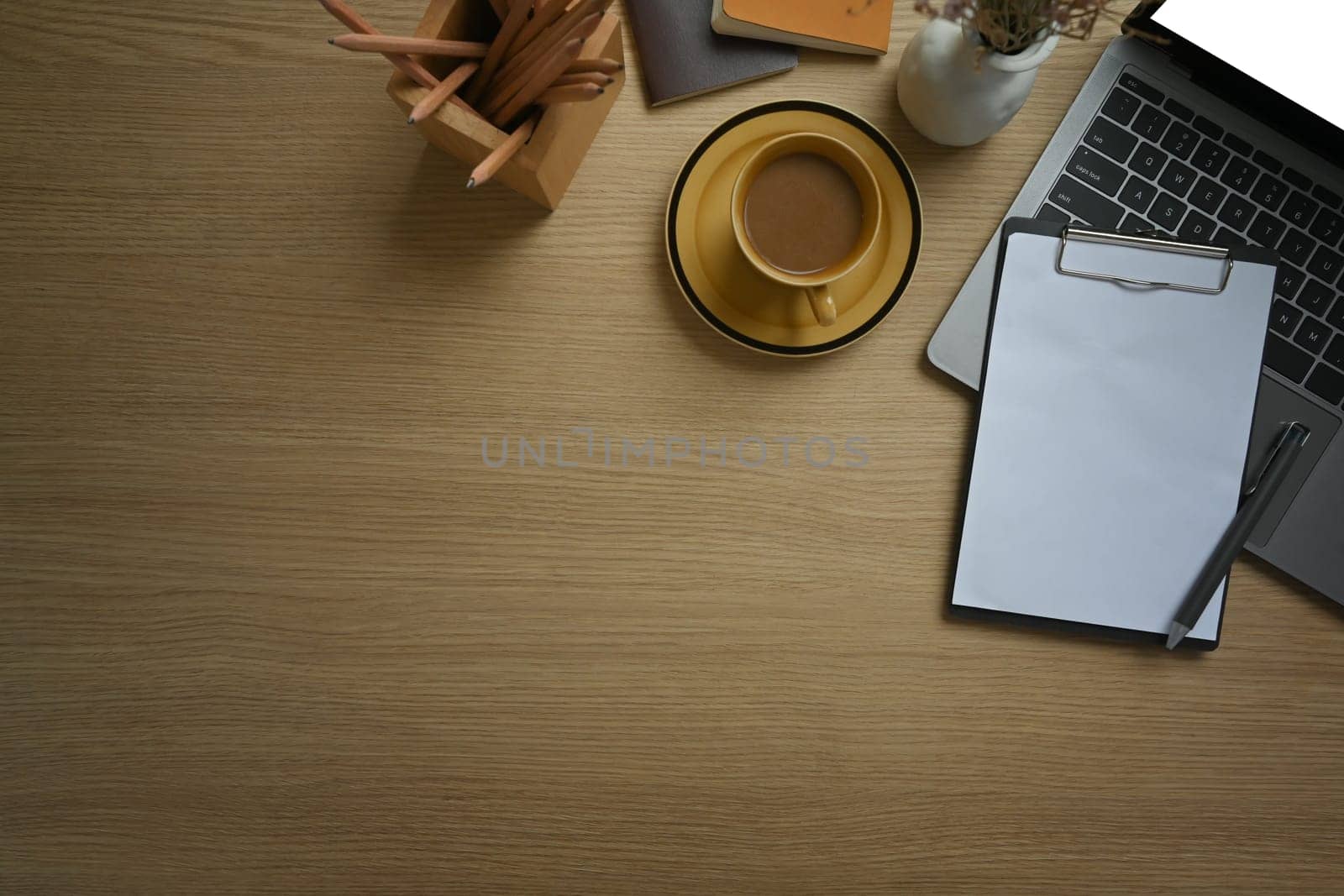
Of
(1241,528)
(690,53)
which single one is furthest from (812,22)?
(1241,528)

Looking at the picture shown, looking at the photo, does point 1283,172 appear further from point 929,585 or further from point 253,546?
point 253,546

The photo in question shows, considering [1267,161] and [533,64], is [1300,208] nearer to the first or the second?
[1267,161]

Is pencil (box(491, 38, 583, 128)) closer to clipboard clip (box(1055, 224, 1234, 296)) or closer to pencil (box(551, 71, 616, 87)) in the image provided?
pencil (box(551, 71, 616, 87))

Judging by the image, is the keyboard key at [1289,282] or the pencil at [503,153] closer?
the pencil at [503,153]

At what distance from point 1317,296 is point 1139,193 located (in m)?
0.16

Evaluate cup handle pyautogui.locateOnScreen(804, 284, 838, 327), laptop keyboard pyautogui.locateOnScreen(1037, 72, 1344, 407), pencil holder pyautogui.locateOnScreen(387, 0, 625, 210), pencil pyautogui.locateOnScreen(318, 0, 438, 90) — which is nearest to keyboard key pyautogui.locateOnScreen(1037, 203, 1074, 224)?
laptop keyboard pyautogui.locateOnScreen(1037, 72, 1344, 407)

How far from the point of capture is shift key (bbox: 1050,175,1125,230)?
0.70m

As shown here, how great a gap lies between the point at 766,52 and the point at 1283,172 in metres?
0.42

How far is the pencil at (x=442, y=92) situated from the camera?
544mm

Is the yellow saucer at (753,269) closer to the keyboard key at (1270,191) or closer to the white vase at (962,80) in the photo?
the white vase at (962,80)

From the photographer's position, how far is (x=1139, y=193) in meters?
0.69

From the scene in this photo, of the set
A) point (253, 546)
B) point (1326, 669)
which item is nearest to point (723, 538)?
point (253, 546)

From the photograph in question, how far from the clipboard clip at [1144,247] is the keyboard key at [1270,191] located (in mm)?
54

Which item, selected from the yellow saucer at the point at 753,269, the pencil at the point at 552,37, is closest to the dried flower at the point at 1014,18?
the yellow saucer at the point at 753,269
